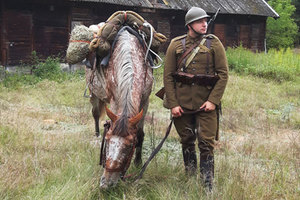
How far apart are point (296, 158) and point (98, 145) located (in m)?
2.66

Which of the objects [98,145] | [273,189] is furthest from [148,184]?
[98,145]

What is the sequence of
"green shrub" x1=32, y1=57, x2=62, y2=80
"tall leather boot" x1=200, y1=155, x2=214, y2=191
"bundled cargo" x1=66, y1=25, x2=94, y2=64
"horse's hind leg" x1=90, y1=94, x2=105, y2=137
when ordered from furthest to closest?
"green shrub" x1=32, y1=57, x2=62, y2=80, "horse's hind leg" x1=90, y1=94, x2=105, y2=137, "bundled cargo" x1=66, y1=25, x2=94, y2=64, "tall leather boot" x1=200, y1=155, x2=214, y2=191

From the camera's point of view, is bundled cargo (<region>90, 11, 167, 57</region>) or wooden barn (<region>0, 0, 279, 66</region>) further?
wooden barn (<region>0, 0, 279, 66</region>)

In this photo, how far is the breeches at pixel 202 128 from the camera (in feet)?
11.4

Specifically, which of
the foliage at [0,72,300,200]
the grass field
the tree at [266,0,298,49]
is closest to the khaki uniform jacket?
the grass field

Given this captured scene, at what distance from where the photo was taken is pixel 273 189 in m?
3.27

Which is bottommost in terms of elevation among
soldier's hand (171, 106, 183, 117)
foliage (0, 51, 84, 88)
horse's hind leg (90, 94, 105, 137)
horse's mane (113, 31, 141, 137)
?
foliage (0, 51, 84, 88)

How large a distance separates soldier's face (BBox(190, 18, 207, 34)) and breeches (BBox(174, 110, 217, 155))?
0.83 m

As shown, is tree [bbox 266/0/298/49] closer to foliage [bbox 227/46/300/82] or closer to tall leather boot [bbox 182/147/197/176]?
foliage [bbox 227/46/300/82]

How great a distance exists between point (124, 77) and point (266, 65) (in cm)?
1116

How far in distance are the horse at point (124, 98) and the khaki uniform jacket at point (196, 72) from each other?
1.02 ft

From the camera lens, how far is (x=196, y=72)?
11.6 ft

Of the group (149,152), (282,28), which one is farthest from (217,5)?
(149,152)

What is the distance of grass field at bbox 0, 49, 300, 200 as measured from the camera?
3.17 meters
